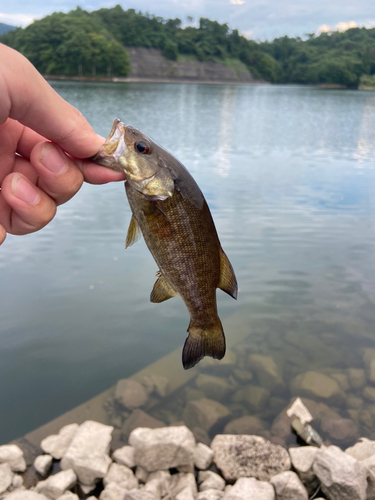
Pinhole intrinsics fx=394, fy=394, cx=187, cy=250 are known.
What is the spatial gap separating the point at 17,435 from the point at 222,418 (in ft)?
9.19

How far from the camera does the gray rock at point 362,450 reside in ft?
16.4

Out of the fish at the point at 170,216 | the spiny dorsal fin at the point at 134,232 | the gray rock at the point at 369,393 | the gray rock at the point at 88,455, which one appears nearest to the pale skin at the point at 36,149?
the fish at the point at 170,216

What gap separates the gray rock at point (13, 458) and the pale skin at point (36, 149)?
3.30 m

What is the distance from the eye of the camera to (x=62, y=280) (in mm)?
8258

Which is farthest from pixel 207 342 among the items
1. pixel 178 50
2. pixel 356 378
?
pixel 178 50

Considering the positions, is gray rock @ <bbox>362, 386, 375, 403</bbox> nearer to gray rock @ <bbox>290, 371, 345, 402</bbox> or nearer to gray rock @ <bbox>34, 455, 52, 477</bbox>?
gray rock @ <bbox>290, 371, 345, 402</bbox>

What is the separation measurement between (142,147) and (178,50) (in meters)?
134

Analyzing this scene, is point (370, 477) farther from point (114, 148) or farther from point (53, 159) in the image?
point (53, 159)

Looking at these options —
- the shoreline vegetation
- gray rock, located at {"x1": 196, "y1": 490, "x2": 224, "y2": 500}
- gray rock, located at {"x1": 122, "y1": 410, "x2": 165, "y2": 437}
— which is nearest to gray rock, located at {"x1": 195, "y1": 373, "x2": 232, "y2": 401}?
gray rock, located at {"x1": 122, "y1": 410, "x2": 165, "y2": 437}

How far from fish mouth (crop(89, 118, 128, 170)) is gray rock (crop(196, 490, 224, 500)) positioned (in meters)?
3.71

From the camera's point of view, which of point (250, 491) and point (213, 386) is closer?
point (250, 491)

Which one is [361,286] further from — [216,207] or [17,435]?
[17,435]

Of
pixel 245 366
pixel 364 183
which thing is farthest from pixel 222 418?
pixel 364 183

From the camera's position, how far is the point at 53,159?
2.31 meters
